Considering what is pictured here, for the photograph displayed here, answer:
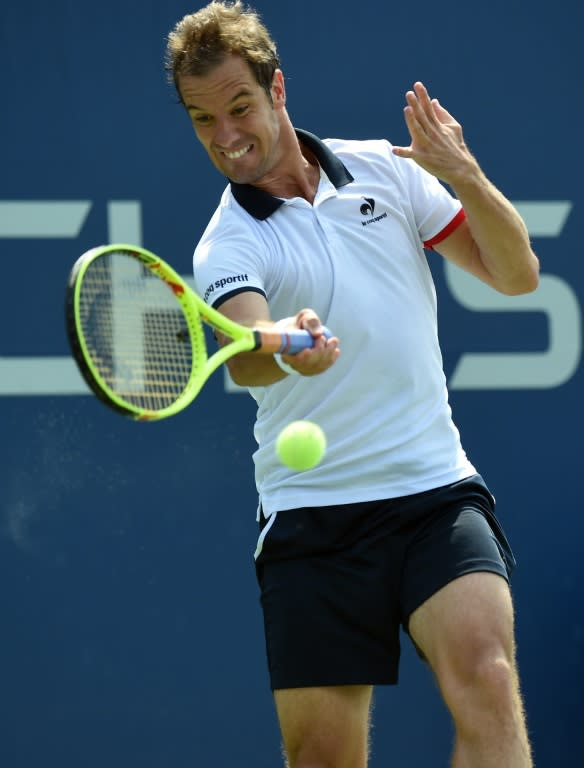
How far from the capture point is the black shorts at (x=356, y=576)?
3264 millimetres

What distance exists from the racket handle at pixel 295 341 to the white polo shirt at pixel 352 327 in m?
0.36

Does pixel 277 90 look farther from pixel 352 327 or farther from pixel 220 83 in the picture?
pixel 352 327

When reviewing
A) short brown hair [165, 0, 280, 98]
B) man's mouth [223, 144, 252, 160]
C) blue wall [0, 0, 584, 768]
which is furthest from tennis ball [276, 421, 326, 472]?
blue wall [0, 0, 584, 768]

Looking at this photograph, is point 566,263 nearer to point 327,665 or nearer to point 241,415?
point 241,415

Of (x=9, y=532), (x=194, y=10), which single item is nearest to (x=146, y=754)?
(x=9, y=532)

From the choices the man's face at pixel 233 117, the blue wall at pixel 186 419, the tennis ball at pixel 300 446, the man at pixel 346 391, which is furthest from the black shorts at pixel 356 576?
the blue wall at pixel 186 419

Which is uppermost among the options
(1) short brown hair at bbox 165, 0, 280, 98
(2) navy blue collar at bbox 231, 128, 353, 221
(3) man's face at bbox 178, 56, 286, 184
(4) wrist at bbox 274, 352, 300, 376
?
(1) short brown hair at bbox 165, 0, 280, 98

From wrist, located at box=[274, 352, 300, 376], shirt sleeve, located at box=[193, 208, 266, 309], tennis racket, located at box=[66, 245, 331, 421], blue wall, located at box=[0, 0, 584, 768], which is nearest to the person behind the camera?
tennis racket, located at box=[66, 245, 331, 421]

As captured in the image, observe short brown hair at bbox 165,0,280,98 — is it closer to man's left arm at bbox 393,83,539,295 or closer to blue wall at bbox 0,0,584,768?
man's left arm at bbox 393,83,539,295

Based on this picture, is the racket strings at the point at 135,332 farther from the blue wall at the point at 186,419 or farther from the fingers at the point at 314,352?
the blue wall at the point at 186,419

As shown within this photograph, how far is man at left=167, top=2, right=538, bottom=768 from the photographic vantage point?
10.6 feet

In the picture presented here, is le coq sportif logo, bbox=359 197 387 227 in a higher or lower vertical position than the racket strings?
higher

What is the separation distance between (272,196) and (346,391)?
1.60 feet

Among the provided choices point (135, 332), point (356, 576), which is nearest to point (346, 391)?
point (356, 576)
